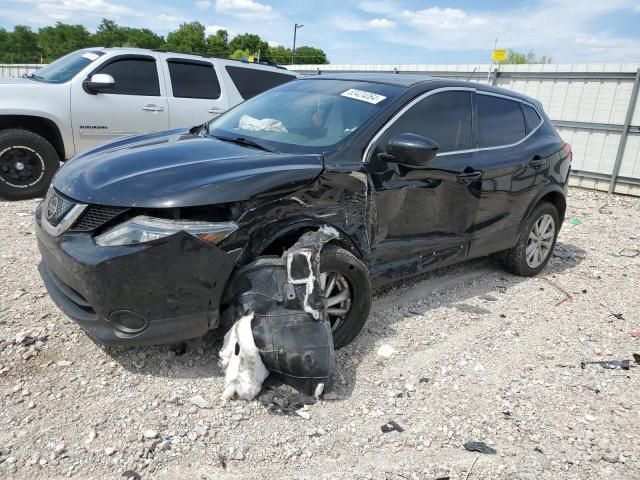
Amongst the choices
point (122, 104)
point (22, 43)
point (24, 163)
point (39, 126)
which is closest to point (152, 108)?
point (122, 104)

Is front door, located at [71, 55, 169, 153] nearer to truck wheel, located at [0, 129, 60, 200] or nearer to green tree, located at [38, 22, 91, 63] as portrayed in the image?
truck wheel, located at [0, 129, 60, 200]

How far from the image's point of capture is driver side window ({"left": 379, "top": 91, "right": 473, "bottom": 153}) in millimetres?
3576

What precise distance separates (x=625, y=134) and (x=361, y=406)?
984 centimetres

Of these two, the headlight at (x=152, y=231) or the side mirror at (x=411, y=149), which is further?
the side mirror at (x=411, y=149)

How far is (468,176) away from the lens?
397 centimetres

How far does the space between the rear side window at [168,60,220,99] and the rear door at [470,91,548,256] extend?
13.8 feet

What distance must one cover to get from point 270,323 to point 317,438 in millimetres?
632

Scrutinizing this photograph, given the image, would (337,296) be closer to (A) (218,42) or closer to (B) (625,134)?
(B) (625,134)

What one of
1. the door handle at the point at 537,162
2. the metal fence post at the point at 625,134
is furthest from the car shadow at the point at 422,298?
the metal fence post at the point at 625,134

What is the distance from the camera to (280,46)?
83.4m

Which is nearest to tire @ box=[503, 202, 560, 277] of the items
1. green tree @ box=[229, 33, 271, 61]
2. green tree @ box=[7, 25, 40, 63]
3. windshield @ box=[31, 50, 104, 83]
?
windshield @ box=[31, 50, 104, 83]

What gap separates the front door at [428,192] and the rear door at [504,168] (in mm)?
151

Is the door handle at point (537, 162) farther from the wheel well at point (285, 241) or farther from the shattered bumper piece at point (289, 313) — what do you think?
the shattered bumper piece at point (289, 313)

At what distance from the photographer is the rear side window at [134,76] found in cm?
656
